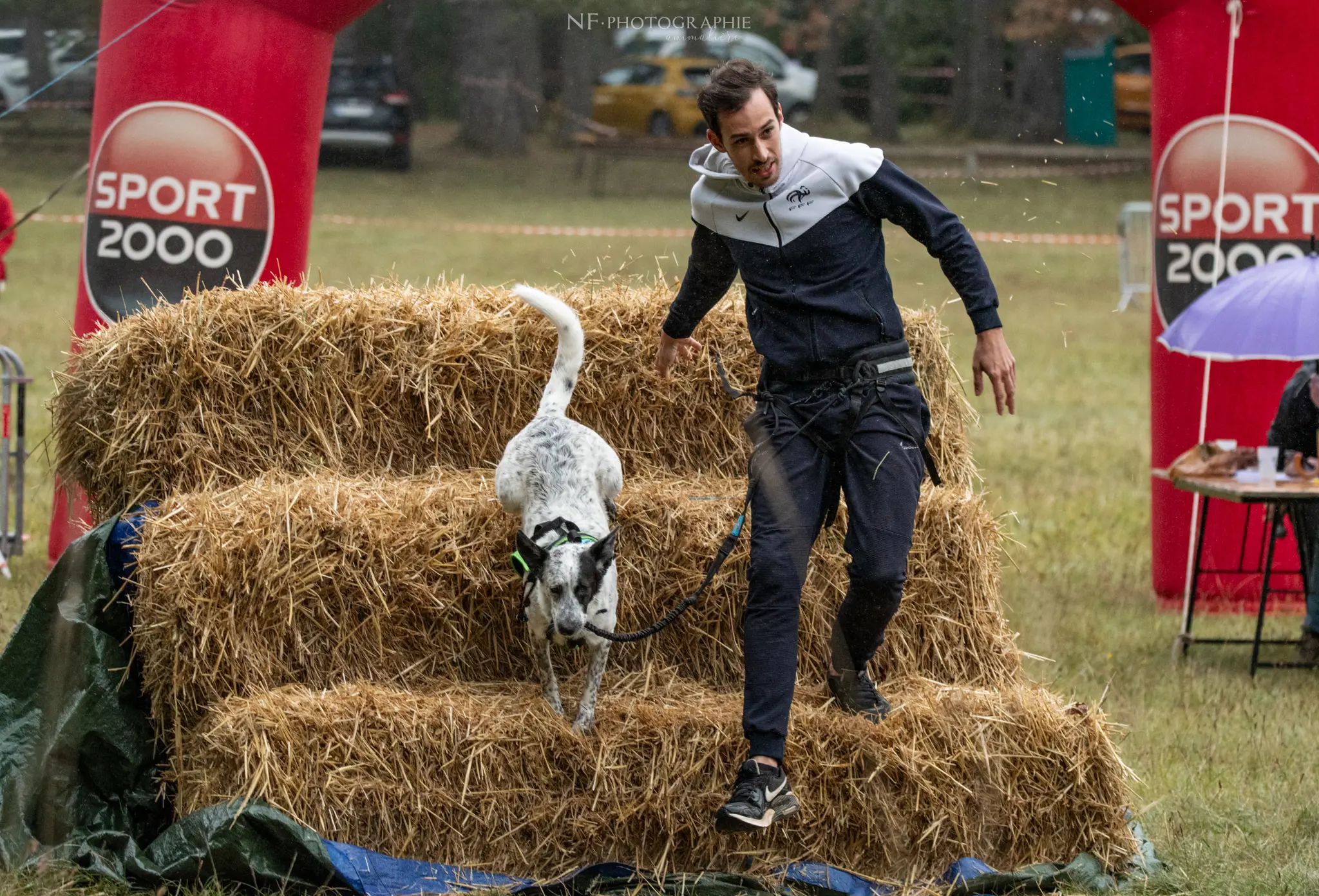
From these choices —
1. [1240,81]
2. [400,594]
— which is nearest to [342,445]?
[400,594]

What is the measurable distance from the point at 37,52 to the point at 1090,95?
3840 millimetres

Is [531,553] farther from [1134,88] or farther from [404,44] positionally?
[404,44]

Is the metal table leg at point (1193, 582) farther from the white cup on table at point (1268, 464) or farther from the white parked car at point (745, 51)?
the white parked car at point (745, 51)

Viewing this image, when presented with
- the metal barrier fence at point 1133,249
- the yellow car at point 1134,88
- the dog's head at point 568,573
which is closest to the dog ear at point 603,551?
the dog's head at point 568,573

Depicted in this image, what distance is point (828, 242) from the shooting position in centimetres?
418

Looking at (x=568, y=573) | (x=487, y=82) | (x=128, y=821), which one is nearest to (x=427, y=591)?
(x=568, y=573)

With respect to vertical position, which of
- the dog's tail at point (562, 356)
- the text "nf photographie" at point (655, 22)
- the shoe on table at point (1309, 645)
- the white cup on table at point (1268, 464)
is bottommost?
the shoe on table at point (1309, 645)

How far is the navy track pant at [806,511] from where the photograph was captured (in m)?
4.04

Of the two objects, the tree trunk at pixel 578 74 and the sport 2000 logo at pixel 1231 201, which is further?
the sport 2000 logo at pixel 1231 201

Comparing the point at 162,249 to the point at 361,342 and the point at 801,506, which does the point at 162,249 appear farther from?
the point at 801,506

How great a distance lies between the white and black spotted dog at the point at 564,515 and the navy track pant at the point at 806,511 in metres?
0.50

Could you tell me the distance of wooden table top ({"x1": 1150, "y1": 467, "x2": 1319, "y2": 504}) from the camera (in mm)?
6465

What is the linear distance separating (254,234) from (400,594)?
9.21ft

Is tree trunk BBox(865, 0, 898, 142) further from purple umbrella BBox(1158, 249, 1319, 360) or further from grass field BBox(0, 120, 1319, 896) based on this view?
purple umbrella BBox(1158, 249, 1319, 360)
